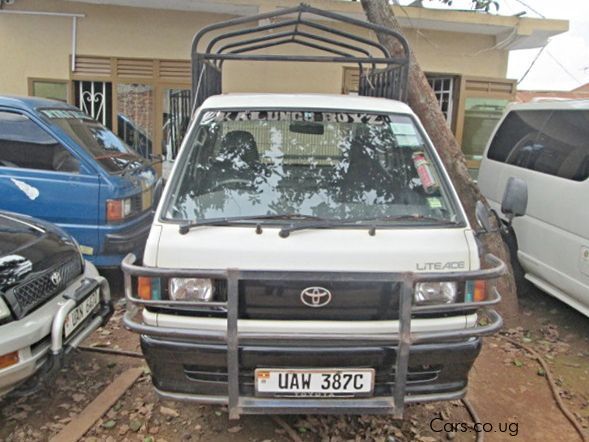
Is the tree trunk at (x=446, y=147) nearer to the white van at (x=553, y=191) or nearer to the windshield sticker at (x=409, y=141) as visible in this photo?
the white van at (x=553, y=191)

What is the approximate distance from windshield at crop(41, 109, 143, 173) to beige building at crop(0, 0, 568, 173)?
10.1 feet

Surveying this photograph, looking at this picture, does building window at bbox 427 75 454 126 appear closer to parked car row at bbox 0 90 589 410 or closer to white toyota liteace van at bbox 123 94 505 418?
parked car row at bbox 0 90 589 410

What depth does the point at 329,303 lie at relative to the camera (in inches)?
96.2

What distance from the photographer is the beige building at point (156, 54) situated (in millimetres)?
7969

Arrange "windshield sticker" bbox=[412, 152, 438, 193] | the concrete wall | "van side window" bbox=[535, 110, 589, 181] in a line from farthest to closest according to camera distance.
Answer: the concrete wall
"van side window" bbox=[535, 110, 589, 181]
"windshield sticker" bbox=[412, 152, 438, 193]

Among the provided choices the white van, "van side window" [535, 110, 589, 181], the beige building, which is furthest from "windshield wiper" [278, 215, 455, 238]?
the beige building

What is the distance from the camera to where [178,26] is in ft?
26.9

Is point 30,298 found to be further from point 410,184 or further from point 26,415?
point 410,184

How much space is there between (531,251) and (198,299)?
3.45 metres

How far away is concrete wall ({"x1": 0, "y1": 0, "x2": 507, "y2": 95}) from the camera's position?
8.01m

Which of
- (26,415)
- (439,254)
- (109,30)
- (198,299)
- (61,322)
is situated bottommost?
(26,415)

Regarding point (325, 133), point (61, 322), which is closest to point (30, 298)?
point (61, 322)

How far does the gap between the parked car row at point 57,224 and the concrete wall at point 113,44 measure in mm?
3223

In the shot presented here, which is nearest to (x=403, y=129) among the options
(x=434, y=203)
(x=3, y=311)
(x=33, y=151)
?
(x=434, y=203)
